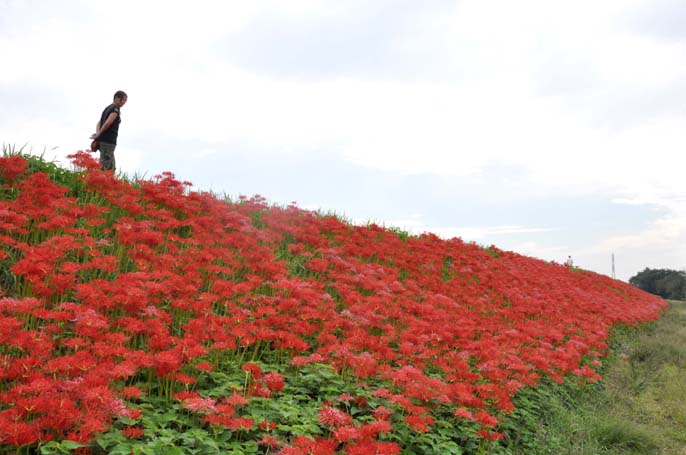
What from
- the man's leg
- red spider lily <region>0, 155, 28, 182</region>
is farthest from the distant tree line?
red spider lily <region>0, 155, 28, 182</region>

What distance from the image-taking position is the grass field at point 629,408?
6418 millimetres

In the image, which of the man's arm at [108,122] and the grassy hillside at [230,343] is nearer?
the grassy hillside at [230,343]

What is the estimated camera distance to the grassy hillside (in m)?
3.90

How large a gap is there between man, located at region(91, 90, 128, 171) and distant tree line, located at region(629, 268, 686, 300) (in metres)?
48.5

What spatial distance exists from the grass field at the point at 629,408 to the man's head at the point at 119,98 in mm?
9789

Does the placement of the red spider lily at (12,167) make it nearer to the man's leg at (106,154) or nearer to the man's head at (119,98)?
the man's leg at (106,154)

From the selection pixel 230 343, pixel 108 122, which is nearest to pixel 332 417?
pixel 230 343

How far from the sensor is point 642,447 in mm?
6699

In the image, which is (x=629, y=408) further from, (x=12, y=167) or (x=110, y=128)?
(x=110, y=128)

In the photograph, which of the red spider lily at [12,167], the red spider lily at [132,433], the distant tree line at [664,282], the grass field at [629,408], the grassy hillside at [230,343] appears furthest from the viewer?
the distant tree line at [664,282]

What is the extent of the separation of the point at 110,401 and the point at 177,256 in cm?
387

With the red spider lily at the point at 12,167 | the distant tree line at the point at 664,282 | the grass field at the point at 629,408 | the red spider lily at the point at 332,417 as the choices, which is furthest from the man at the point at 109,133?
the distant tree line at the point at 664,282

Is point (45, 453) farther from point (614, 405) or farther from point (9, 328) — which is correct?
point (614, 405)

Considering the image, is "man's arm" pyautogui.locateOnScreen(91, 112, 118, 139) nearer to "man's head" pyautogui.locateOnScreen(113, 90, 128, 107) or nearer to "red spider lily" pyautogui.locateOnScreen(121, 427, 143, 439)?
"man's head" pyautogui.locateOnScreen(113, 90, 128, 107)
